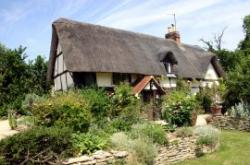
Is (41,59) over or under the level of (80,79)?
over

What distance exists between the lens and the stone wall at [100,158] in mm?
8750

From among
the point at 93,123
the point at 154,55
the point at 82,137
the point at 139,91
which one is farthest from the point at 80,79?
the point at 82,137

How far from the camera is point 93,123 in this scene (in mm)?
12398

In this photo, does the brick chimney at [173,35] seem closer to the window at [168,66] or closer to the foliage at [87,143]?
the window at [168,66]

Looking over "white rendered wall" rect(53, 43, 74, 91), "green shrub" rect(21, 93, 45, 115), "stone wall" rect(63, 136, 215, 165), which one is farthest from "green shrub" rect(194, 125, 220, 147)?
"green shrub" rect(21, 93, 45, 115)

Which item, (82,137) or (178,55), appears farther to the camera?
(178,55)

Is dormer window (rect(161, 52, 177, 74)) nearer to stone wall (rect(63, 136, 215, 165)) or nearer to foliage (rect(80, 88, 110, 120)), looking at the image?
foliage (rect(80, 88, 110, 120))

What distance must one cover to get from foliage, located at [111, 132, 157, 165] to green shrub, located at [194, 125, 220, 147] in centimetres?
253

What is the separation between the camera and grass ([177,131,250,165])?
35.2 feet

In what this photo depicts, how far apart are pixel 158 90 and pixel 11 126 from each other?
453 inches

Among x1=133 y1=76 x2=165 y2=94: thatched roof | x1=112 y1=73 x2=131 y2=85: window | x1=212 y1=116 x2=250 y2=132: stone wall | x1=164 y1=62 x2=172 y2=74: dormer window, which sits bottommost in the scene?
x1=212 y1=116 x2=250 y2=132: stone wall

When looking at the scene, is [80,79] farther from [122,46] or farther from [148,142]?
[148,142]

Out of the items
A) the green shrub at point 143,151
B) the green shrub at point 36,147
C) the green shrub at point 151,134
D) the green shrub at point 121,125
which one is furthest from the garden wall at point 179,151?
the green shrub at point 36,147

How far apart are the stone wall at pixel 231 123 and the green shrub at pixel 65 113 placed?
320 inches
